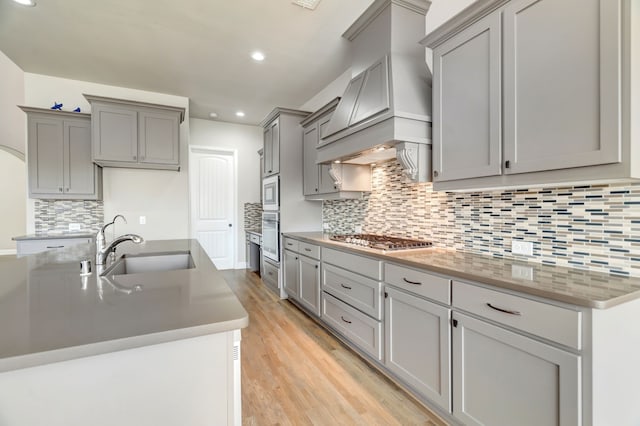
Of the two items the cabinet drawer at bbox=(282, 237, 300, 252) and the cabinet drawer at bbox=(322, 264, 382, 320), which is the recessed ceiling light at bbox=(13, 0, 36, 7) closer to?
the cabinet drawer at bbox=(282, 237, 300, 252)

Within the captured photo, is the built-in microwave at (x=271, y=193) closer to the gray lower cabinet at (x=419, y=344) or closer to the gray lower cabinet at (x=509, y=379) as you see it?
the gray lower cabinet at (x=419, y=344)

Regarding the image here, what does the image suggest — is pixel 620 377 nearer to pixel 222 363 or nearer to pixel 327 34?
pixel 222 363

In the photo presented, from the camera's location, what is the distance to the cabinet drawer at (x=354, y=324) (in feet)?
7.29

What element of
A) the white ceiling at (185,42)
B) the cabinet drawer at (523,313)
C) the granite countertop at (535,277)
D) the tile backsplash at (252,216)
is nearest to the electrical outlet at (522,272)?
the granite countertop at (535,277)

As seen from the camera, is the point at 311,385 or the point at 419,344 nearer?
the point at 419,344

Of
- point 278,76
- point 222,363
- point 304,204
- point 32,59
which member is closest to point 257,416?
point 222,363

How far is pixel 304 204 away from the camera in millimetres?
4199

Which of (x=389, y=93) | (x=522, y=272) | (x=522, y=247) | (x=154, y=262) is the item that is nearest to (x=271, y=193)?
(x=154, y=262)

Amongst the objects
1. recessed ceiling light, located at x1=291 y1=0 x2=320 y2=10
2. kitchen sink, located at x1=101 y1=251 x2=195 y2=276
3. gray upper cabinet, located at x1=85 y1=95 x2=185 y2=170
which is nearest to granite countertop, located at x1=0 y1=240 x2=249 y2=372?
kitchen sink, located at x1=101 y1=251 x2=195 y2=276

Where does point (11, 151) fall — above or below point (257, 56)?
below

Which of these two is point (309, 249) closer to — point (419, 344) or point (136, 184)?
point (419, 344)

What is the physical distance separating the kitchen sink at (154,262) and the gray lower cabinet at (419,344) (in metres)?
1.54

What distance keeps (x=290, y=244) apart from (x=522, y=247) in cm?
259

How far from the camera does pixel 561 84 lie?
1372 millimetres
